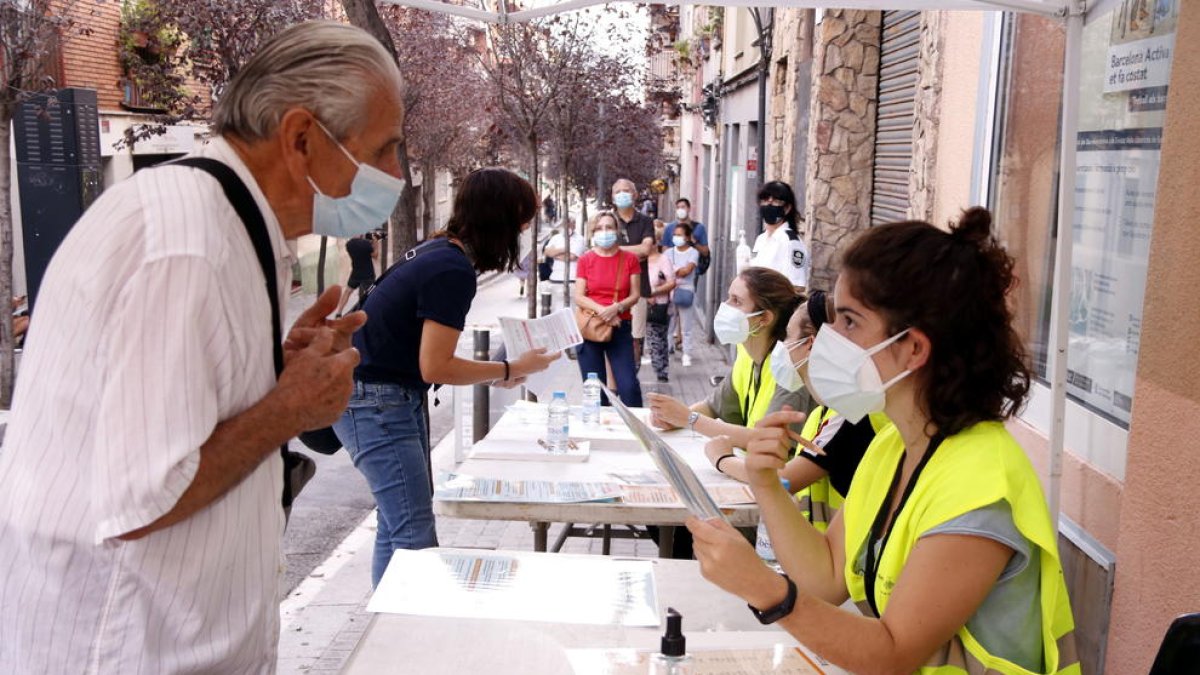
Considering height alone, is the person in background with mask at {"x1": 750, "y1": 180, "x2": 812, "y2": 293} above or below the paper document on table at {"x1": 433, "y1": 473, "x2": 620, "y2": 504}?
above

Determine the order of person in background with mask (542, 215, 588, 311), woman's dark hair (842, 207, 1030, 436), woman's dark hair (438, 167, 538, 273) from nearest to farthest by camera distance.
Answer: woman's dark hair (842, 207, 1030, 436) < woman's dark hair (438, 167, 538, 273) < person in background with mask (542, 215, 588, 311)

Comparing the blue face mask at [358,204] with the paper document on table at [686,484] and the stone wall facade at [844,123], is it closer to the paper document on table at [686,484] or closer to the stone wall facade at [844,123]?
the paper document on table at [686,484]

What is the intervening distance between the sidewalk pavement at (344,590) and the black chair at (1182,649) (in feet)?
8.03

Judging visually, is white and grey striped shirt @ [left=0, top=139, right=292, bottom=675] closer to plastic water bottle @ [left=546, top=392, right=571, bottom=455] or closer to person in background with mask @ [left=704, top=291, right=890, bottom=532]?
person in background with mask @ [left=704, top=291, right=890, bottom=532]

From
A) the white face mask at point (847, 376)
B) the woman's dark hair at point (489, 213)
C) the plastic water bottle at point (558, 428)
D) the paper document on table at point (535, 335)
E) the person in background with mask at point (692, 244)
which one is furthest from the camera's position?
the person in background with mask at point (692, 244)

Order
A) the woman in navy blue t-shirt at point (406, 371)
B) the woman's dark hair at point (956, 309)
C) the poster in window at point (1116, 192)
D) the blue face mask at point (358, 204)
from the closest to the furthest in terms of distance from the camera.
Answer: the blue face mask at point (358, 204)
the woman's dark hair at point (956, 309)
the poster in window at point (1116, 192)
the woman in navy blue t-shirt at point (406, 371)

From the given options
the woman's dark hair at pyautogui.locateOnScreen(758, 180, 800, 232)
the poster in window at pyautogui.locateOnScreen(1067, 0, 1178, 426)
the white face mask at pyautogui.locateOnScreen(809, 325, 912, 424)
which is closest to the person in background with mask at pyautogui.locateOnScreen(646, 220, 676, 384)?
the woman's dark hair at pyautogui.locateOnScreen(758, 180, 800, 232)

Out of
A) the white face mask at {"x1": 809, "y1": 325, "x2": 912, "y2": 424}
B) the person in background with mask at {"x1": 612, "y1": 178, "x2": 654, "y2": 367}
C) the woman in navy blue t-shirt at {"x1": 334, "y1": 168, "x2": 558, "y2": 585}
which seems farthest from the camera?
the person in background with mask at {"x1": 612, "y1": 178, "x2": 654, "y2": 367}

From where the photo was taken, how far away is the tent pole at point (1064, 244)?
2.87 m

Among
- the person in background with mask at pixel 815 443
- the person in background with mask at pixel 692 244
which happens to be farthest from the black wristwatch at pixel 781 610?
the person in background with mask at pixel 692 244

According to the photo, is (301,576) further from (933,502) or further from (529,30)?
(529,30)

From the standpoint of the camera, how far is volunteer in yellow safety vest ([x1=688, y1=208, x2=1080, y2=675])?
6.29ft

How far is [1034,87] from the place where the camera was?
4191mm

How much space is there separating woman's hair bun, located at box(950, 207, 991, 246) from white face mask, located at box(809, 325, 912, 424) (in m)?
0.23
